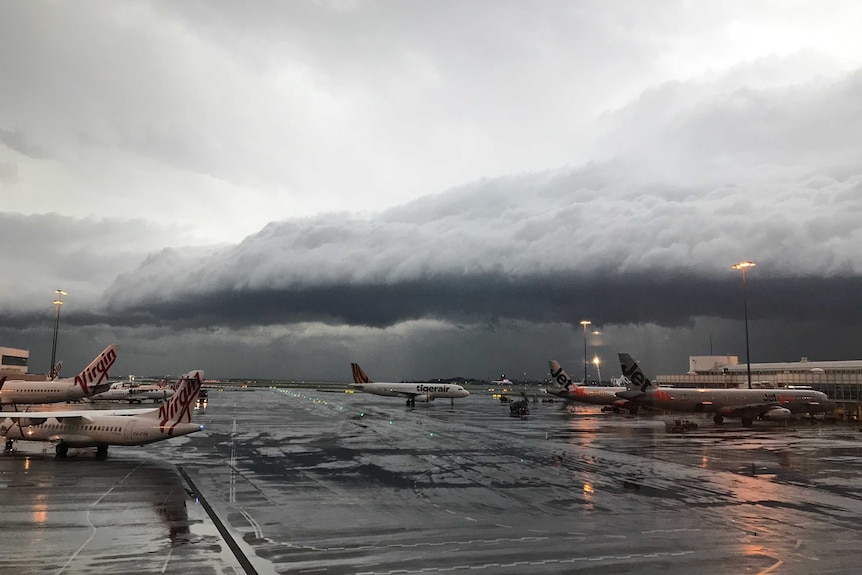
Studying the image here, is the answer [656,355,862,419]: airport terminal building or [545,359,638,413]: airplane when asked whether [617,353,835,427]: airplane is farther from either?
[656,355,862,419]: airport terminal building

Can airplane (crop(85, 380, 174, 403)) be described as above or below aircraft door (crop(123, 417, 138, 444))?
below

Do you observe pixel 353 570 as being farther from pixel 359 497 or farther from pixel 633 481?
pixel 633 481

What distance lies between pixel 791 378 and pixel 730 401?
49.8m

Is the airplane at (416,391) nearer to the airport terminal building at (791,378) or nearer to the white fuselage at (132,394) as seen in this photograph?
the white fuselage at (132,394)

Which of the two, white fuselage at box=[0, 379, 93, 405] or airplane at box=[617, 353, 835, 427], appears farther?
white fuselage at box=[0, 379, 93, 405]

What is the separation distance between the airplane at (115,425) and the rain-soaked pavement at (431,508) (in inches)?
51.1

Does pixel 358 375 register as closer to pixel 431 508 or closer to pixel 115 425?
pixel 115 425

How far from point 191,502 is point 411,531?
1064 cm

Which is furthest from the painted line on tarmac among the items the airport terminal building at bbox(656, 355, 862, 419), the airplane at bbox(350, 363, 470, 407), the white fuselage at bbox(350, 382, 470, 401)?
the airport terminal building at bbox(656, 355, 862, 419)

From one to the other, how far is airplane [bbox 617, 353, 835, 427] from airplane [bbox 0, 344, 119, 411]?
6979cm

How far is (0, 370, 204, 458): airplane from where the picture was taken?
35.7m

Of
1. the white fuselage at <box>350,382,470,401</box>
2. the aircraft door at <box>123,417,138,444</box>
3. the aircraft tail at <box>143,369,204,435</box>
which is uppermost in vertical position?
the aircraft tail at <box>143,369,204,435</box>

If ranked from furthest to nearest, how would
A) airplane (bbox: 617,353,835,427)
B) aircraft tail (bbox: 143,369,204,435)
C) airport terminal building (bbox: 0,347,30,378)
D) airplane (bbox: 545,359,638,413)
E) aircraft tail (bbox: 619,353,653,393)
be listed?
1. airport terminal building (bbox: 0,347,30,378)
2. airplane (bbox: 545,359,638,413)
3. aircraft tail (bbox: 619,353,653,393)
4. airplane (bbox: 617,353,835,427)
5. aircraft tail (bbox: 143,369,204,435)

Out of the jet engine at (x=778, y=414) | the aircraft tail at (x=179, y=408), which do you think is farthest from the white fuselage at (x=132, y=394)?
the jet engine at (x=778, y=414)
